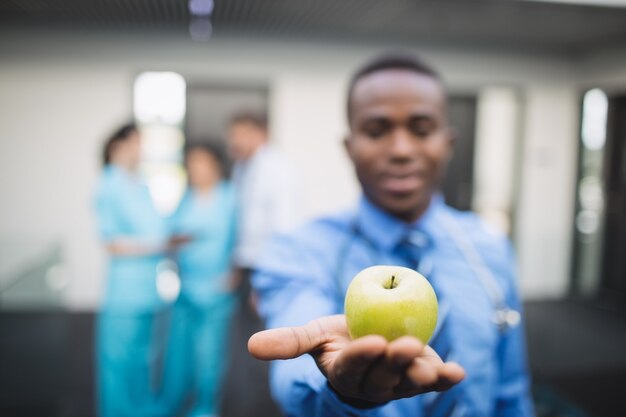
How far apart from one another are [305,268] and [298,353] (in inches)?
14.5

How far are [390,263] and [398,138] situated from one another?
8.2 inches

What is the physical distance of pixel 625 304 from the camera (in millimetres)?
5176

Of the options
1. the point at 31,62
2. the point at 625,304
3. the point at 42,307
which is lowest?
the point at 625,304

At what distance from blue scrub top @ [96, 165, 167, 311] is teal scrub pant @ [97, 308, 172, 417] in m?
0.06

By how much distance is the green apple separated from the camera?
0.55m

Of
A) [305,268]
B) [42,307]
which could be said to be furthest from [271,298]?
[42,307]

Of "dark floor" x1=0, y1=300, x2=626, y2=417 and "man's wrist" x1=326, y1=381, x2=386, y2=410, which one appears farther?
"dark floor" x1=0, y1=300, x2=626, y2=417

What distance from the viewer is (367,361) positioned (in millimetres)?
464

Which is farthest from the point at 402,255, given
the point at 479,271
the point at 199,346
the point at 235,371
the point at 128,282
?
the point at 235,371

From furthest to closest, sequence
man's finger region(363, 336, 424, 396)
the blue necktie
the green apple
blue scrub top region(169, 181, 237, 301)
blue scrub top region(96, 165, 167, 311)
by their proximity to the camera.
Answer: blue scrub top region(169, 181, 237, 301)
blue scrub top region(96, 165, 167, 311)
the blue necktie
the green apple
man's finger region(363, 336, 424, 396)

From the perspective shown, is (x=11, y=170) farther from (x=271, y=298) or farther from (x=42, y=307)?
(x=271, y=298)

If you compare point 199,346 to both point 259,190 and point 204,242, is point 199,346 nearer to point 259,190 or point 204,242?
point 204,242

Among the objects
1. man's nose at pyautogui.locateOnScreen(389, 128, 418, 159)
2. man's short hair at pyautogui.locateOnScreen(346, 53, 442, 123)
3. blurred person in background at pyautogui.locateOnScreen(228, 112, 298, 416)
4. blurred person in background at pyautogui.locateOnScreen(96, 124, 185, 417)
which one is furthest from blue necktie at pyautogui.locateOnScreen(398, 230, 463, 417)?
blurred person in background at pyautogui.locateOnScreen(228, 112, 298, 416)

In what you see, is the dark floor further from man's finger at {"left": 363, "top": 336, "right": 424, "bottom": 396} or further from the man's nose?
man's finger at {"left": 363, "top": 336, "right": 424, "bottom": 396}
